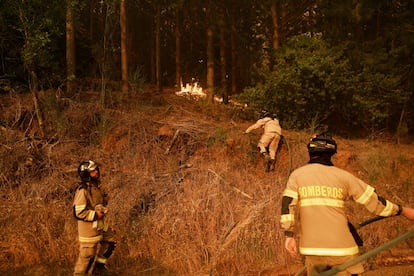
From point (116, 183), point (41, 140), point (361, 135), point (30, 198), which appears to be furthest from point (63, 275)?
point (361, 135)

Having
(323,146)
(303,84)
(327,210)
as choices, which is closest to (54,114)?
(303,84)

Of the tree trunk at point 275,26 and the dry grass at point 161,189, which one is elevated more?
the tree trunk at point 275,26

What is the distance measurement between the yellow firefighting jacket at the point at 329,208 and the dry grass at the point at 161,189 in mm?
2498

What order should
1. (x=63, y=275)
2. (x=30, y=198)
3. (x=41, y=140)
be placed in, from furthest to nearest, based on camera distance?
(x=41, y=140)
(x=30, y=198)
(x=63, y=275)

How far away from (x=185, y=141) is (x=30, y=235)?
16.1ft

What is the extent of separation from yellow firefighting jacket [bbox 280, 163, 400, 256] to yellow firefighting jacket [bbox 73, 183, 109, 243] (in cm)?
274

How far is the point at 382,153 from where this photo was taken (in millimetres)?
11148

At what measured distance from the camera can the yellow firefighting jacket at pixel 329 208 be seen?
353 cm

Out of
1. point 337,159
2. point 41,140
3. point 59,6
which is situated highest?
point 59,6

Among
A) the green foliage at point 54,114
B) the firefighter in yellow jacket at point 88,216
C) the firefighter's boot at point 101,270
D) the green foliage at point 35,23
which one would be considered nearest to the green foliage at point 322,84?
the green foliage at point 54,114

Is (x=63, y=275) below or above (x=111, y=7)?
below

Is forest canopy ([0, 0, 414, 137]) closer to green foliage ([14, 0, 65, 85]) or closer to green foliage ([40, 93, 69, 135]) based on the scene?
green foliage ([14, 0, 65, 85])

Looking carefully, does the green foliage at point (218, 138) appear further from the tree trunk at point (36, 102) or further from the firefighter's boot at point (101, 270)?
the firefighter's boot at point (101, 270)

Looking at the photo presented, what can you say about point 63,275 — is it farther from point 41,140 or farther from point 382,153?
point 382,153
